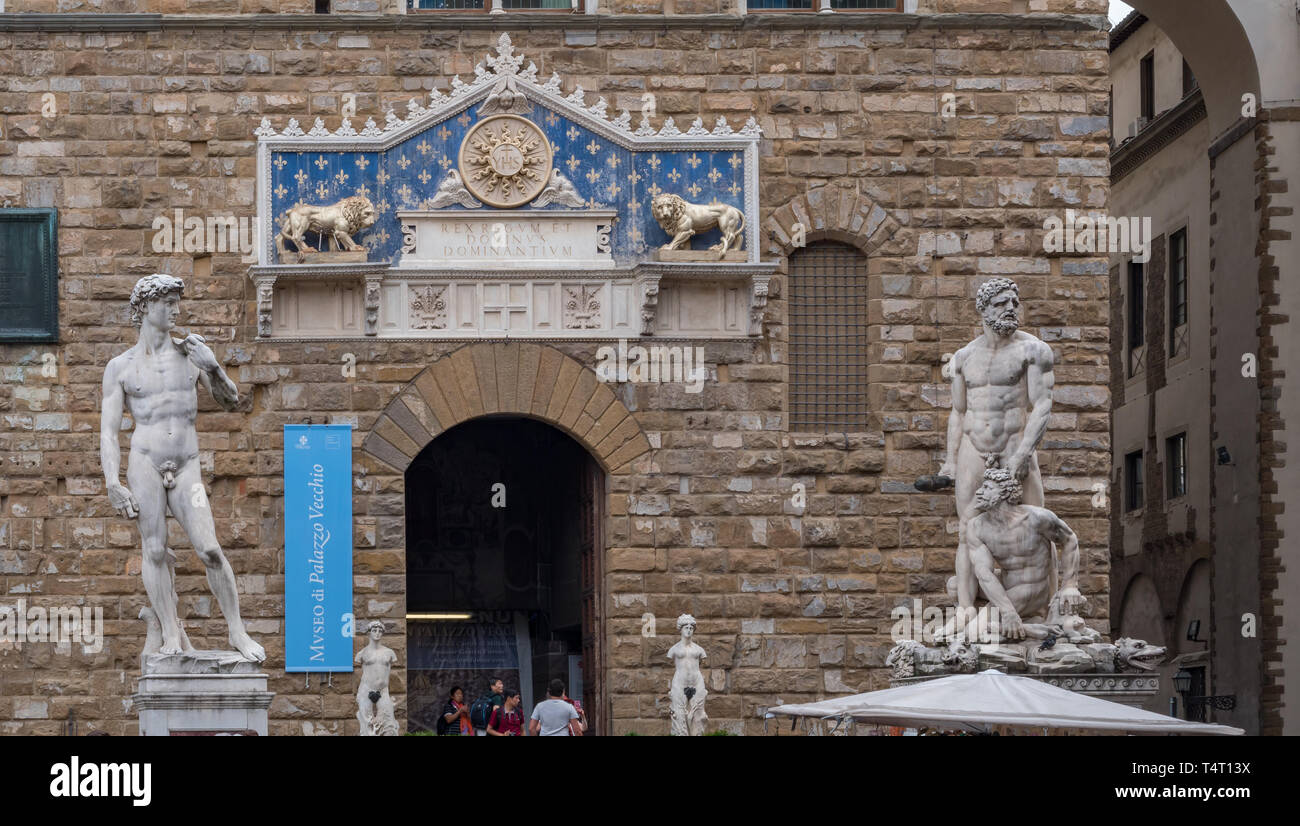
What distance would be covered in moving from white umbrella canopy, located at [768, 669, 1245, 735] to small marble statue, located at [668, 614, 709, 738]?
525cm

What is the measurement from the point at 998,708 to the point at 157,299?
7.23 meters

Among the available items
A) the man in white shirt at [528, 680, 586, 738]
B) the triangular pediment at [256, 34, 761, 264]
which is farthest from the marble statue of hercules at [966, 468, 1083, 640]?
the triangular pediment at [256, 34, 761, 264]

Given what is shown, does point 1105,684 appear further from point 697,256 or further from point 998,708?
point 697,256

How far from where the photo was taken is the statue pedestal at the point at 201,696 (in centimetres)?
1780

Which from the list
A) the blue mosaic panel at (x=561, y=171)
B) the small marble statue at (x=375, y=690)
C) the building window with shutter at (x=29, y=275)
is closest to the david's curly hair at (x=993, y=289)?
the blue mosaic panel at (x=561, y=171)

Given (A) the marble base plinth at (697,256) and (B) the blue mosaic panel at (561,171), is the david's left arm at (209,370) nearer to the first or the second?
(B) the blue mosaic panel at (561,171)

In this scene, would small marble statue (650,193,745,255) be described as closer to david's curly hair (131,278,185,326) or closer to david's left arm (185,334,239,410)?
david's left arm (185,334,239,410)

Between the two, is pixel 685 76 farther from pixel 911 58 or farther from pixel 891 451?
pixel 891 451

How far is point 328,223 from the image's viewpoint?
23016 millimetres

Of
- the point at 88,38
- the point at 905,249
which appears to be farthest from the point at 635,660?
the point at 88,38

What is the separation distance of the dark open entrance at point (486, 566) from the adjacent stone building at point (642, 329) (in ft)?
15.2

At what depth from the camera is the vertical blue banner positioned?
22625 mm

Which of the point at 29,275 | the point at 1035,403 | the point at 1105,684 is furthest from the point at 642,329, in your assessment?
the point at 1105,684
